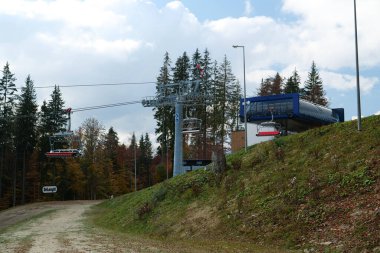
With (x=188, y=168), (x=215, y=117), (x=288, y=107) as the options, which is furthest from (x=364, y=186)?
(x=215, y=117)

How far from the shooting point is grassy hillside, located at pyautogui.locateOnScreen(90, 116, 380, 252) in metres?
16.0

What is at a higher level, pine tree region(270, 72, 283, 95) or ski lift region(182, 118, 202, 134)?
pine tree region(270, 72, 283, 95)


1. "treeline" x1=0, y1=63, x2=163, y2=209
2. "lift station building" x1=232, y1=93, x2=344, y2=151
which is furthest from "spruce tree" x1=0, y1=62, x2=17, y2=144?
"lift station building" x1=232, y1=93, x2=344, y2=151

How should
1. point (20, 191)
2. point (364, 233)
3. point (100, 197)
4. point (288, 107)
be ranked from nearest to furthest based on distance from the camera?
point (364, 233)
point (288, 107)
point (20, 191)
point (100, 197)

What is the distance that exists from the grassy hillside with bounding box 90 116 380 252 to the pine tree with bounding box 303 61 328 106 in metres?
54.4

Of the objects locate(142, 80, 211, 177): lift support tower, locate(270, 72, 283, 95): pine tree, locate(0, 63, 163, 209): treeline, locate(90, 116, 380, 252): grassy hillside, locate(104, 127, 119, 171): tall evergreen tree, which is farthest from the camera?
locate(104, 127, 119, 171): tall evergreen tree

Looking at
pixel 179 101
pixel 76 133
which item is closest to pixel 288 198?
pixel 179 101

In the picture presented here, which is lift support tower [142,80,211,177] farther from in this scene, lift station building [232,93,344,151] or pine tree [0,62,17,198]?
pine tree [0,62,17,198]

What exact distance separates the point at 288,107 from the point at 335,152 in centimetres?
2465

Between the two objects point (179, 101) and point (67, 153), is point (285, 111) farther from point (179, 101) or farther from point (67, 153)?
point (67, 153)

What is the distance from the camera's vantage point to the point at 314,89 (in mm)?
84188

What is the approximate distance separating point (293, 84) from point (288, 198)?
222 feet

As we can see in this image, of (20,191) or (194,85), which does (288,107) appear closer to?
(194,85)

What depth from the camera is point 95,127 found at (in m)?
89.3
